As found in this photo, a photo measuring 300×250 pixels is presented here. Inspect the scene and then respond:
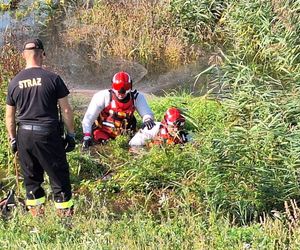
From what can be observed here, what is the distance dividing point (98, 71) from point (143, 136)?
4955 mm

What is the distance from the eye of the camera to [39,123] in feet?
17.3

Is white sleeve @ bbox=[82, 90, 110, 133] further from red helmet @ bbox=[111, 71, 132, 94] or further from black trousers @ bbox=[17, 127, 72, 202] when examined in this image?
black trousers @ bbox=[17, 127, 72, 202]

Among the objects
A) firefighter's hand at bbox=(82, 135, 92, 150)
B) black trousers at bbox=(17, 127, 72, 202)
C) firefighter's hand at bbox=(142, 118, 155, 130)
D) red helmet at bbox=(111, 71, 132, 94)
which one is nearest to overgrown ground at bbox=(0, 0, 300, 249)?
firefighter's hand at bbox=(82, 135, 92, 150)

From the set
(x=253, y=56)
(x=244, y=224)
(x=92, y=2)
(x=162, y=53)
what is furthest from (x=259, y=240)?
(x=92, y=2)

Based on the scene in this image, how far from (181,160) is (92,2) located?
9.20 m

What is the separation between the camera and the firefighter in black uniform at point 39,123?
5.21 meters

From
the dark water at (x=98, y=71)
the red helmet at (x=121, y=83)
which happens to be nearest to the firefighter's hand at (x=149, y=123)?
the red helmet at (x=121, y=83)

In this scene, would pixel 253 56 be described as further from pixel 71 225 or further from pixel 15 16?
pixel 15 16

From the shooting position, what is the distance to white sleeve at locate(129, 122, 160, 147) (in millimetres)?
7305

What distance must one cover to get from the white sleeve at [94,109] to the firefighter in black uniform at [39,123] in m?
1.99

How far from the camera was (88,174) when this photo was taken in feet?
22.4

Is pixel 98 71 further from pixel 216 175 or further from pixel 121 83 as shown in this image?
pixel 216 175

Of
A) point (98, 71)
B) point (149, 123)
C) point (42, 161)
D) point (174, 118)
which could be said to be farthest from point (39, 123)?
point (98, 71)

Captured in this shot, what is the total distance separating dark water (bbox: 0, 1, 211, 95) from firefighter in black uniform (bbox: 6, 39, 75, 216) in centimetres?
463
